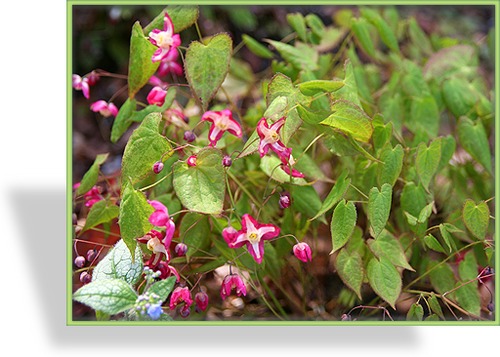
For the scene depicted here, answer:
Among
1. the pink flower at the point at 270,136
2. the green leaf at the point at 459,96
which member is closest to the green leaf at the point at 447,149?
the green leaf at the point at 459,96

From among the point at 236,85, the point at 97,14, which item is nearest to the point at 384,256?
the point at 236,85

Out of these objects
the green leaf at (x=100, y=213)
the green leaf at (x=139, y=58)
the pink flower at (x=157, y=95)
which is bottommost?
the green leaf at (x=100, y=213)

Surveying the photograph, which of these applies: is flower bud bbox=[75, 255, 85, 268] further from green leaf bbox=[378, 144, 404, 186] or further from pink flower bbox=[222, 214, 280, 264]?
green leaf bbox=[378, 144, 404, 186]

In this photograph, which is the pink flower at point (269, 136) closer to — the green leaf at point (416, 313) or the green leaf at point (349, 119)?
the green leaf at point (349, 119)

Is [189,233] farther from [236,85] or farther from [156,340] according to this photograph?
[236,85]

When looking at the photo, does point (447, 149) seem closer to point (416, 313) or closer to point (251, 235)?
point (416, 313)

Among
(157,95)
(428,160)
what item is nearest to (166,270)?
(157,95)

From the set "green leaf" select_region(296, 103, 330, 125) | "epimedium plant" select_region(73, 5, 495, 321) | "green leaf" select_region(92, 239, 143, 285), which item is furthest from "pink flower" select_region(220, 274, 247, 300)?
"green leaf" select_region(296, 103, 330, 125)
